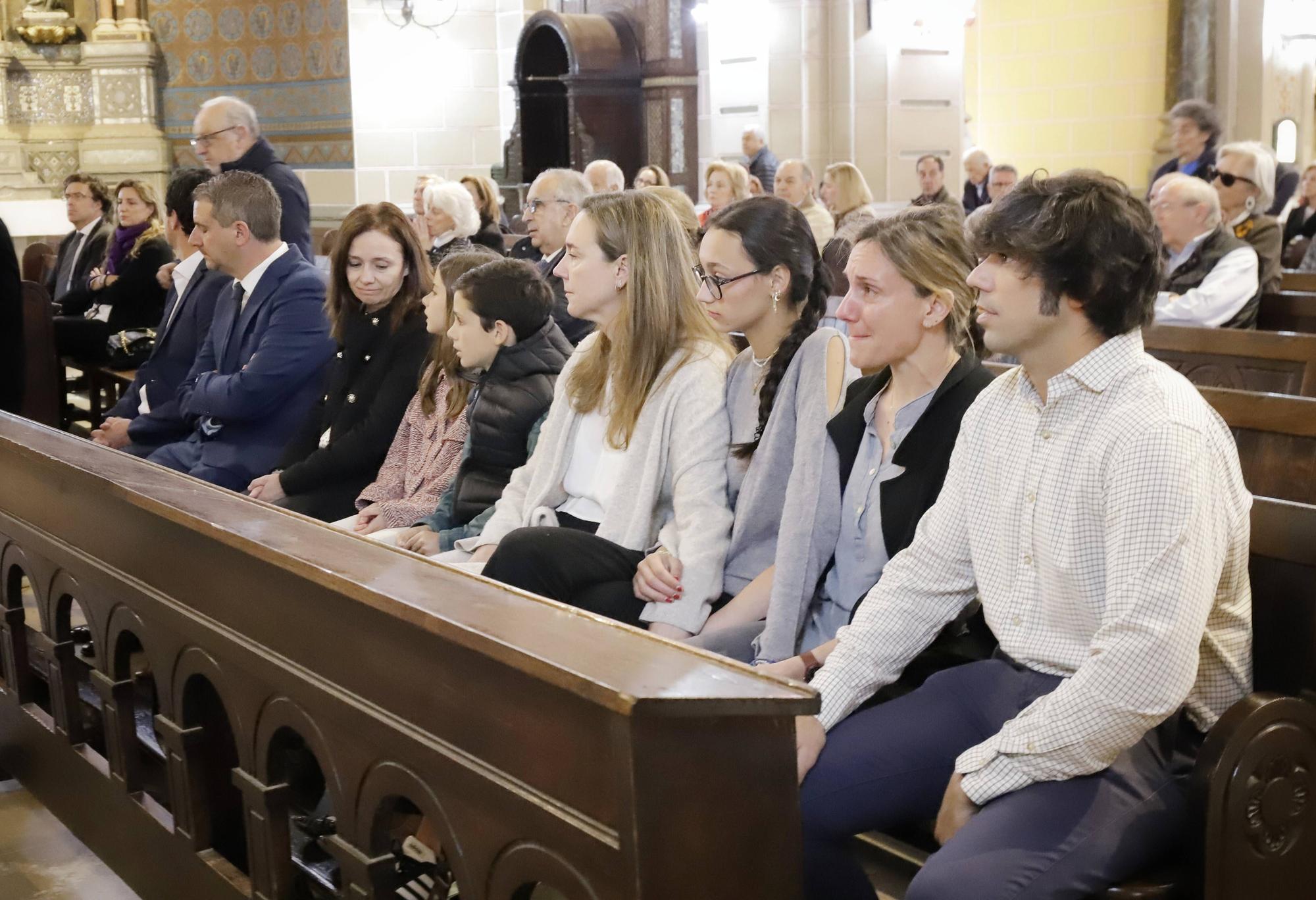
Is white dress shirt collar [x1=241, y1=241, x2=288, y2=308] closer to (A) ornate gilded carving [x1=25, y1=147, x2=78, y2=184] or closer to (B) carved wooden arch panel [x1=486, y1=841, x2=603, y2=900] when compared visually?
(B) carved wooden arch panel [x1=486, y1=841, x2=603, y2=900]

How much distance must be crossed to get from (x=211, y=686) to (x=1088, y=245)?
1.57m

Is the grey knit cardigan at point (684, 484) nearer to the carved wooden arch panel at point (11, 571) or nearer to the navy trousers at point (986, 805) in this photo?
the navy trousers at point (986, 805)

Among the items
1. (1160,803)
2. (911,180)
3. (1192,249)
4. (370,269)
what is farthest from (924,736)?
(911,180)

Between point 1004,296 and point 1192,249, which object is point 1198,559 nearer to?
point 1004,296

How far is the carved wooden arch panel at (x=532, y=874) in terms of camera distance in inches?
55.6

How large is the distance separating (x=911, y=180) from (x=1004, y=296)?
774cm

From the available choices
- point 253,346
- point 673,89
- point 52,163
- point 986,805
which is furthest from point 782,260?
point 52,163

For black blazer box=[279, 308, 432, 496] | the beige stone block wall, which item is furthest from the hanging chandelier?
black blazer box=[279, 308, 432, 496]

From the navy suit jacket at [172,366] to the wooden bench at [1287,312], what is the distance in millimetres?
3532

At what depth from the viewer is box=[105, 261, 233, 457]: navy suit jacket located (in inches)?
175

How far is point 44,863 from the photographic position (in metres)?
2.75

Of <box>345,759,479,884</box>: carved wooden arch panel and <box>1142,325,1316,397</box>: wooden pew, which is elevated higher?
<box>1142,325,1316,397</box>: wooden pew

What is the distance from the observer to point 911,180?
930cm

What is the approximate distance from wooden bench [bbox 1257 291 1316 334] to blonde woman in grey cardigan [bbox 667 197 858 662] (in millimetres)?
2881
